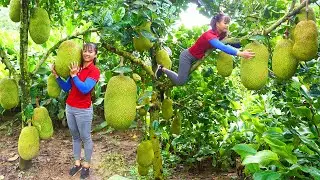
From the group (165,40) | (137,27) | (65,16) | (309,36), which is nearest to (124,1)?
(137,27)

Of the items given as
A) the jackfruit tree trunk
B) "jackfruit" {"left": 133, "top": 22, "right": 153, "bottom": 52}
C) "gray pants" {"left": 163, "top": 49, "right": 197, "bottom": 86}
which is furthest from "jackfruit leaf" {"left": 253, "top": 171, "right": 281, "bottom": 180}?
the jackfruit tree trunk

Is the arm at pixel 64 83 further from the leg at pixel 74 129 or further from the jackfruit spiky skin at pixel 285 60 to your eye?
the jackfruit spiky skin at pixel 285 60

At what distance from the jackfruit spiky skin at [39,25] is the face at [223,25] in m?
0.96

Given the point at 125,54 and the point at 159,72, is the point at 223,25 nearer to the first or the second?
the point at 159,72

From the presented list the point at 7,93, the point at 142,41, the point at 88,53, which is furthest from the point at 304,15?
the point at 7,93

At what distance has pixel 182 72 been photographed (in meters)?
2.34

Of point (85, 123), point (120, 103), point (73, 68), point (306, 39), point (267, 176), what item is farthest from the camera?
point (85, 123)

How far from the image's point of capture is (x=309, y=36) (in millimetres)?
1468

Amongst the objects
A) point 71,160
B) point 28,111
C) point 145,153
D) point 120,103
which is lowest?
point 71,160

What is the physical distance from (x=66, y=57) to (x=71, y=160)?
146 centimetres

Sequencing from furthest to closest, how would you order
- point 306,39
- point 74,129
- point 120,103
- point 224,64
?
point 74,129 < point 224,64 < point 120,103 < point 306,39

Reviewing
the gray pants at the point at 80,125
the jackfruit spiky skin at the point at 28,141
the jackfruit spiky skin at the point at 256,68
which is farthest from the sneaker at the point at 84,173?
the jackfruit spiky skin at the point at 256,68

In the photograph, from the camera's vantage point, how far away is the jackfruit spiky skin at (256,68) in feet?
5.55

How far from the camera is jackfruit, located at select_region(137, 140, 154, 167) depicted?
7.57 ft
